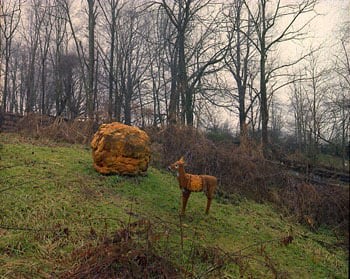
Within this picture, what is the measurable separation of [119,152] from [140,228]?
3627mm

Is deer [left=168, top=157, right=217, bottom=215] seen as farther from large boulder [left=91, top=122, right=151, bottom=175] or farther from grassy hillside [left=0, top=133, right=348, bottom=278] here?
large boulder [left=91, top=122, right=151, bottom=175]

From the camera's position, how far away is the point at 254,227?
7.22m

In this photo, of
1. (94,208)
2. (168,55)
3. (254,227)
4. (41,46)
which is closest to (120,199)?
(94,208)

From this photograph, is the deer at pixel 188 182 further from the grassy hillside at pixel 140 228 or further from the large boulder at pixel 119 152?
the large boulder at pixel 119 152

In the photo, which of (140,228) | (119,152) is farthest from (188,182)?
(119,152)

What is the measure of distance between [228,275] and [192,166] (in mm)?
6498

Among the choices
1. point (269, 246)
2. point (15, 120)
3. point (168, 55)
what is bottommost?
point (269, 246)

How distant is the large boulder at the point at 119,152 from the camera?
8633 mm

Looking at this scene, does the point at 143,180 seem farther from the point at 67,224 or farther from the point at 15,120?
the point at 15,120

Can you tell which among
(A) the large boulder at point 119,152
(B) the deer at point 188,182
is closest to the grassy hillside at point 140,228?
(A) the large boulder at point 119,152

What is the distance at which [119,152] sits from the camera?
865cm

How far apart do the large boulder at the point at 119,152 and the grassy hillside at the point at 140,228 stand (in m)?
0.25

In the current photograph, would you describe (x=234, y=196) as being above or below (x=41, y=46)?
below

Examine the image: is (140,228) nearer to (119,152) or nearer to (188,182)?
(188,182)
